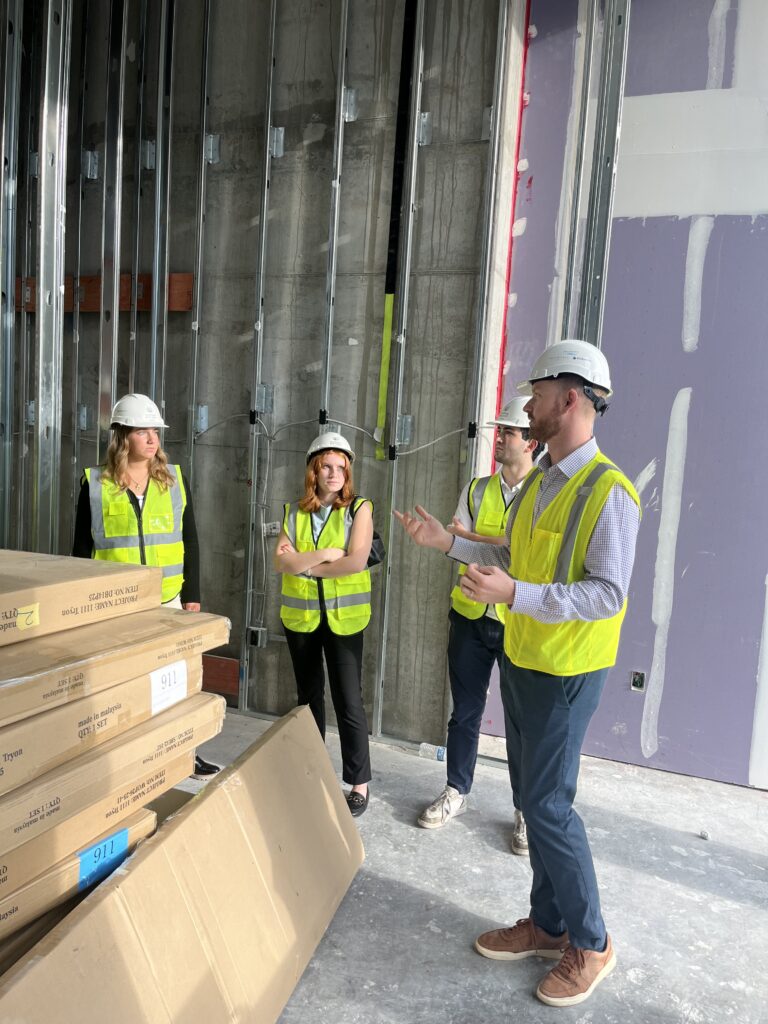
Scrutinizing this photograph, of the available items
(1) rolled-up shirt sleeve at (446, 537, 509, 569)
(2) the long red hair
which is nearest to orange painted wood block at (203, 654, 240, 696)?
(2) the long red hair

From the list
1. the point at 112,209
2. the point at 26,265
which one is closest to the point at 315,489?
the point at 112,209

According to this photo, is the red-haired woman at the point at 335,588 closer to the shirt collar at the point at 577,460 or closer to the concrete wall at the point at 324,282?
the concrete wall at the point at 324,282

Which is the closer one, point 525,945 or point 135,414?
point 525,945

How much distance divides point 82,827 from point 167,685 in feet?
1.08

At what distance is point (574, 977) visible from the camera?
6.86 ft

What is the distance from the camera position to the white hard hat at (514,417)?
10.2 ft

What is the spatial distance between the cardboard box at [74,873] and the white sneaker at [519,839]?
1.74m

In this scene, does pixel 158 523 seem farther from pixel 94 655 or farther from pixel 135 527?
pixel 94 655

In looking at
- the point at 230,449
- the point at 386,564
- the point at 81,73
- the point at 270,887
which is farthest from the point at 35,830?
the point at 81,73

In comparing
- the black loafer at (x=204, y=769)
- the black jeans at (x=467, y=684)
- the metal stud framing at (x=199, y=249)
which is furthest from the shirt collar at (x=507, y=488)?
the metal stud framing at (x=199, y=249)

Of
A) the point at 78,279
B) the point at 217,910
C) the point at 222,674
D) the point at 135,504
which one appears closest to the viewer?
the point at 217,910

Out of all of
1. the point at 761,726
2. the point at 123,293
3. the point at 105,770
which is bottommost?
the point at 761,726

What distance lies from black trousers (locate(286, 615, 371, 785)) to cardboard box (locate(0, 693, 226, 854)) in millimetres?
1371

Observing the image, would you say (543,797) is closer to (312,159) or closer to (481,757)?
(481,757)
